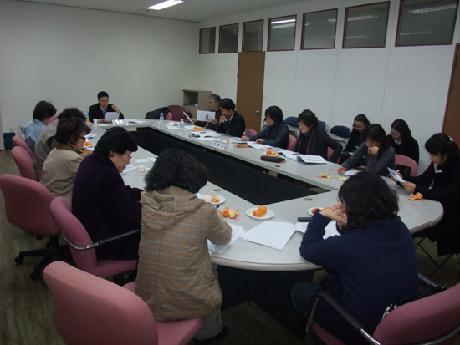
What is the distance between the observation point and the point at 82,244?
6.03ft

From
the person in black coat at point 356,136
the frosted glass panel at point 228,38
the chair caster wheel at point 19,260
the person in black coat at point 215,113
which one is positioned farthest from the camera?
the frosted glass panel at point 228,38

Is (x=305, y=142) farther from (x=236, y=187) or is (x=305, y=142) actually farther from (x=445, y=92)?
(x=445, y=92)

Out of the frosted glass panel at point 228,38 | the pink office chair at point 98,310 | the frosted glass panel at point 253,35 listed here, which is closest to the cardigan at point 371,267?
the pink office chair at point 98,310

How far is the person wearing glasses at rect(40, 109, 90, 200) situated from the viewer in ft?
8.20

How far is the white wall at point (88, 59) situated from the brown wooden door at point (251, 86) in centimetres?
182

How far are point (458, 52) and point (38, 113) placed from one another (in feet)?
15.9

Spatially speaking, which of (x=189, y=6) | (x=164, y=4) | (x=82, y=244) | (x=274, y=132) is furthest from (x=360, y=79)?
(x=82, y=244)

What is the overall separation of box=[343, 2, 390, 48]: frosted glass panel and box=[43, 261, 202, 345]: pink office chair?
197 inches

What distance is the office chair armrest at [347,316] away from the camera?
4.23 feet

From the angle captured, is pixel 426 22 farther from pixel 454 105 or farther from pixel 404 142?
pixel 404 142

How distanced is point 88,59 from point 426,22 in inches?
241

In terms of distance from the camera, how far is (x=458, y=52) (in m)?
4.19

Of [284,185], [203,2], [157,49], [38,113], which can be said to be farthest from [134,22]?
[284,185]

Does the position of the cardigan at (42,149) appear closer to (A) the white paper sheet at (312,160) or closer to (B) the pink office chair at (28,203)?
(B) the pink office chair at (28,203)
